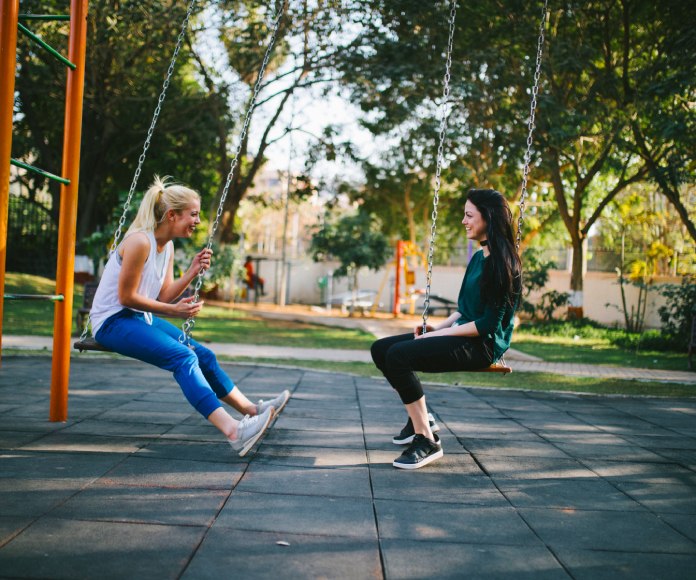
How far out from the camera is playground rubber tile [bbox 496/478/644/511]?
126 inches

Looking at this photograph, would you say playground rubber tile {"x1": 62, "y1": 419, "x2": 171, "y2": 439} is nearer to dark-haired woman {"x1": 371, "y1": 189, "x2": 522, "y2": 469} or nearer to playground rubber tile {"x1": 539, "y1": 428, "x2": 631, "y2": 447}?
dark-haired woman {"x1": 371, "y1": 189, "x2": 522, "y2": 469}

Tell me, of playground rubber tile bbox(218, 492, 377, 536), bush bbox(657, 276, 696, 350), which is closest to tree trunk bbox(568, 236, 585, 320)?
bush bbox(657, 276, 696, 350)

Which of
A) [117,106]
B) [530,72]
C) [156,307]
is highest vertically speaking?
[117,106]

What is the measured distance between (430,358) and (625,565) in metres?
1.60

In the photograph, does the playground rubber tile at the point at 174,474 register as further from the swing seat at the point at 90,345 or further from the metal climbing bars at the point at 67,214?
the metal climbing bars at the point at 67,214

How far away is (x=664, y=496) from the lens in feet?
11.3

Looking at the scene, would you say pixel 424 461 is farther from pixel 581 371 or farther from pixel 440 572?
pixel 581 371

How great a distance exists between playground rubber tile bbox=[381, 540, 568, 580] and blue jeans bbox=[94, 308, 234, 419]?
4.93 ft

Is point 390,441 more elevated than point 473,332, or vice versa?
point 473,332

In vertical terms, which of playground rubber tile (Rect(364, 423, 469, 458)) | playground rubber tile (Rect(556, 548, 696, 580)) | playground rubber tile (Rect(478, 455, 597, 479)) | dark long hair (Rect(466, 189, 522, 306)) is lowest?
playground rubber tile (Rect(364, 423, 469, 458))

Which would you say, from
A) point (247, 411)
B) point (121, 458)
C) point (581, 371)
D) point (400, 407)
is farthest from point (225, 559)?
point (581, 371)

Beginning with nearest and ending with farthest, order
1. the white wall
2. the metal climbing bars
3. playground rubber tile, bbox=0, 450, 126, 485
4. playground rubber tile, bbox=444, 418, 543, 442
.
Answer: playground rubber tile, bbox=0, 450, 126, 485, the metal climbing bars, playground rubber tile, bbox=444, 418, 543, 442, the white wall

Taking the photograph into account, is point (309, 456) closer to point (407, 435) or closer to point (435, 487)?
point (407, 435)

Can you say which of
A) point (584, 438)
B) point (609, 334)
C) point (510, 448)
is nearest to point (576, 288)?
point (609, 334)
